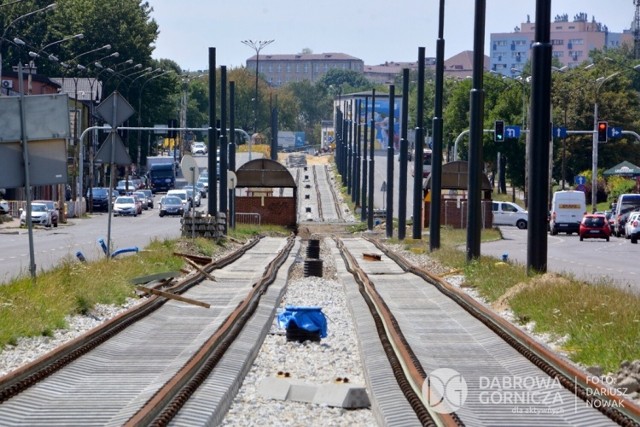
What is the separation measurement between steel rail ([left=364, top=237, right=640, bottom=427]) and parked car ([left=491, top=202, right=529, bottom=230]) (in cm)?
5788

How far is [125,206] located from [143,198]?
491 inches

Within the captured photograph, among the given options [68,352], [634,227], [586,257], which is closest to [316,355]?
[68,352]

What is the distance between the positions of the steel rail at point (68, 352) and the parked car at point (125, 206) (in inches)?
2653

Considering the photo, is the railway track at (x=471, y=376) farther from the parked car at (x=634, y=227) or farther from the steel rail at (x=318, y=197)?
the steel rail at (x=318, y=197)

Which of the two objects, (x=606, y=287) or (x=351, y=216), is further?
(x=351, y=216)

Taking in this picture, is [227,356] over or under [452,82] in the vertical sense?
under

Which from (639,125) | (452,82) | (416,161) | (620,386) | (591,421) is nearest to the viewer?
(591,421)

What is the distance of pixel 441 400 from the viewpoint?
38.0 ft

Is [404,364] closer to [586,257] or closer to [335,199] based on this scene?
[586,257]

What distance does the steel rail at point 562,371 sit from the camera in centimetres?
1096

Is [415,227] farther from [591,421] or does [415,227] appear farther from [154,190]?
[154,190]

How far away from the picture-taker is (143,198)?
10219 centimetres

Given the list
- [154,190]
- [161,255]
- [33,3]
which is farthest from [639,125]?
[161,255]

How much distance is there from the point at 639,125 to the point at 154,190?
154 feet
